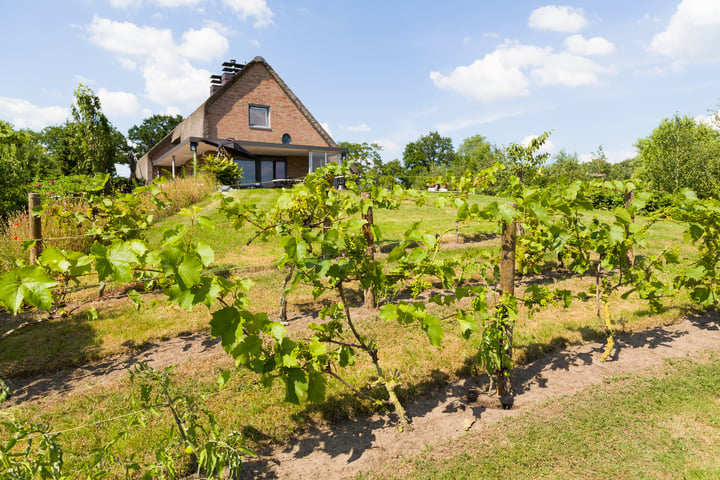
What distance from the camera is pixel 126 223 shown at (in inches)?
192

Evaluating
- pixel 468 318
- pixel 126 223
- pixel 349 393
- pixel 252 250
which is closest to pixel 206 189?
pixel 252 250

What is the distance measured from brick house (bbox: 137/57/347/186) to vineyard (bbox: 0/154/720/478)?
18.7m

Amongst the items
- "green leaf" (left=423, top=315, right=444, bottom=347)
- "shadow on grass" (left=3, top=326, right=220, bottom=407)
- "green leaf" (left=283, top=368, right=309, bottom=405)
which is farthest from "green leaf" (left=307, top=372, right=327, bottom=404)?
"shadow on grass" (left=3, top=326, right=220, bottom=407)

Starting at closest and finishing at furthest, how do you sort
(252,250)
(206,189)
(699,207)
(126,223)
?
(699,207) < (126,223) < (252,250) < (206,189)

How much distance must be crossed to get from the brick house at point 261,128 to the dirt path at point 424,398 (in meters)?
19.4

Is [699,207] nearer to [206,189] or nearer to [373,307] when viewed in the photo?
[373,307]

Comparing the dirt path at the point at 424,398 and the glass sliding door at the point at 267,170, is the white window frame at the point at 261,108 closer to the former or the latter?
the glass sliding door at the point at 267,170

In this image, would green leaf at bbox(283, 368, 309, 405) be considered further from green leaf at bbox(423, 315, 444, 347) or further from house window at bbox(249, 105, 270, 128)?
house window at bbox(249, 105, 270, 128)

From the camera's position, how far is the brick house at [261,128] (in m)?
24.1

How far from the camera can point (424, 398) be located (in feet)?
12.9

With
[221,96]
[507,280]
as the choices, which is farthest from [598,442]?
[221,96]

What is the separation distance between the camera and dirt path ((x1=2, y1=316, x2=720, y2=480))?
121 inches

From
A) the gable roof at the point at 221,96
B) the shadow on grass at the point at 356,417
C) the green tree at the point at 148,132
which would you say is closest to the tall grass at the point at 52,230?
the shadow on grass at the point at 356,417

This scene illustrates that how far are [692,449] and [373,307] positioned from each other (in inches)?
169
